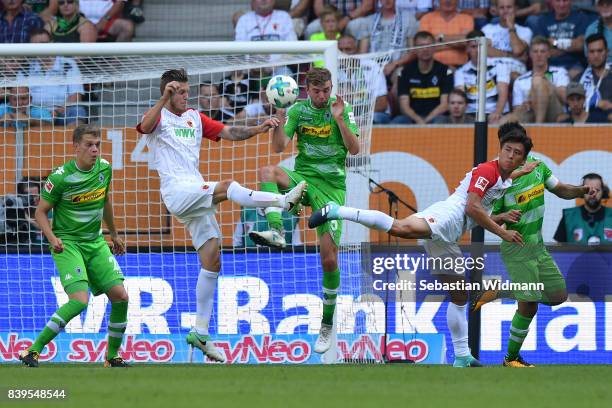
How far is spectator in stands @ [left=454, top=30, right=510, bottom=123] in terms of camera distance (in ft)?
56.9

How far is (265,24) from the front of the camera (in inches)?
742

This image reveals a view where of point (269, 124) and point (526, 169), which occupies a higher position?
point (269, 124)

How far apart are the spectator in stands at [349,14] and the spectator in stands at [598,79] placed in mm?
3294

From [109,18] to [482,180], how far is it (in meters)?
9.48

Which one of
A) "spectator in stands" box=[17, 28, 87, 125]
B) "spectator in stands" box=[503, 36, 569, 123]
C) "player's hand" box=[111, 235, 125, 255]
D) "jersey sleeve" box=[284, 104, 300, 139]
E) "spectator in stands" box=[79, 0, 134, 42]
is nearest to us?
"jersey sleeve" box=[284, 104, 300, 139]

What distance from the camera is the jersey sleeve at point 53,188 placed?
11562 millimetres

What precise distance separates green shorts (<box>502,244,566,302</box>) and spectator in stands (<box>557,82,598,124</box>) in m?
4.78

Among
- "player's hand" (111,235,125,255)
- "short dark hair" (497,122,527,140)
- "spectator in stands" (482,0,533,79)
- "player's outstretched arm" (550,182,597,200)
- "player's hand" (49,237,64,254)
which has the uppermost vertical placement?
"spectator in stands" (482,0,533,79)

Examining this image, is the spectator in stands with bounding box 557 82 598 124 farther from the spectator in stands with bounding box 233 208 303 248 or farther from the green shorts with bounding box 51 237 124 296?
the green shorts with bounding box 51 237 124 296

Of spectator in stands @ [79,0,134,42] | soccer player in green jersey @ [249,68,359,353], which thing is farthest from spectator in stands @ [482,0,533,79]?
soccer player in green jersey @ [249,68,359,353]

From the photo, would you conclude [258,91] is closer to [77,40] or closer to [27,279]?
[27,279]

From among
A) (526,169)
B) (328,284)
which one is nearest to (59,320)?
(328,284)

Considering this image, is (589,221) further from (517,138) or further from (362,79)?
(517,138)

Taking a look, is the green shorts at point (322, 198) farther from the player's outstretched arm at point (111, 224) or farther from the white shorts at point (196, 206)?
the player's outstretched arm at point (111, 224)
